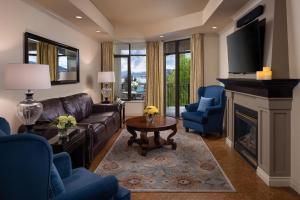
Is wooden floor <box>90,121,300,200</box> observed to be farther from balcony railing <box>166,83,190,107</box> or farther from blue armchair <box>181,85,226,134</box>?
balcony railing <box>166,83,190,107</box>

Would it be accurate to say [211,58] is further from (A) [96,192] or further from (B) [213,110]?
(A) [96,192]

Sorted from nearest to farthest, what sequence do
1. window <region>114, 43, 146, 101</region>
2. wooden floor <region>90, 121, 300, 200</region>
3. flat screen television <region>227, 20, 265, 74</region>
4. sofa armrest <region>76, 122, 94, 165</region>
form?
1. wooden floor <region>90, 121, 300, 200</region>
2. flat screen television <region>227, 20, 265, 74</region>
3. sofa armrest <region>76, 122, 94, 165</region>
4. window <region>114, 43, 146, 101</region>

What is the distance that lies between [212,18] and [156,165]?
3.13m

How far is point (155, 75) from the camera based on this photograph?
805 cm

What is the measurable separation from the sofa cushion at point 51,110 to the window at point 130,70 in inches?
157

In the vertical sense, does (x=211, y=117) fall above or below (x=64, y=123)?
below

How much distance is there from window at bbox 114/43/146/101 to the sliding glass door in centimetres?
87

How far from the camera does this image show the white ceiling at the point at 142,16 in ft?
14.4

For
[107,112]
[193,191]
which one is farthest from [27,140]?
[107,112]

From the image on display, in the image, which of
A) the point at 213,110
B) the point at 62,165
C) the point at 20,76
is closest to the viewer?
the point at 62,165

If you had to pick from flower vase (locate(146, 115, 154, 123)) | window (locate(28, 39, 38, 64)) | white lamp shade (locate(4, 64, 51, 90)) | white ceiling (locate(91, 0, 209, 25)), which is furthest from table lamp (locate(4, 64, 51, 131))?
white ceiling (locate(91, 0, 209, 25))

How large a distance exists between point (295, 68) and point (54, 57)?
391 cm

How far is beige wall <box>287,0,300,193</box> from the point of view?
2883mm

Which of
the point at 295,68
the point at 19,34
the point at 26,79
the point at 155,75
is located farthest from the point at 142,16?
the point at 295,68
